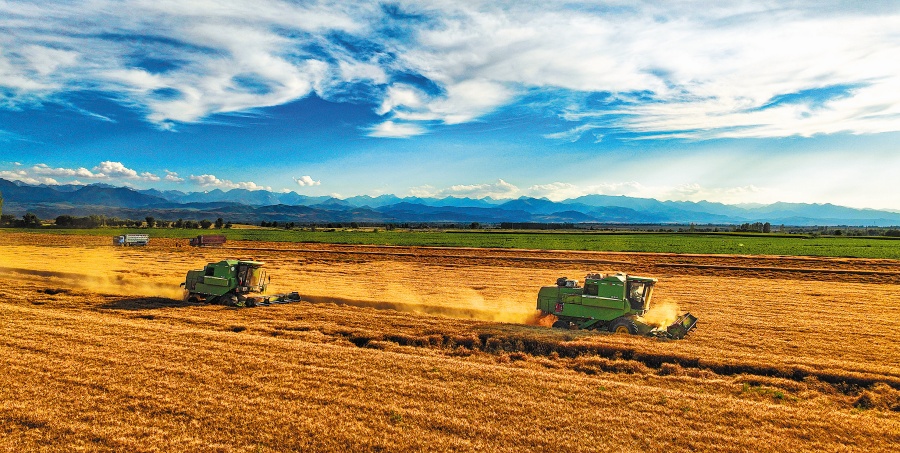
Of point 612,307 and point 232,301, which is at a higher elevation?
point 612,307

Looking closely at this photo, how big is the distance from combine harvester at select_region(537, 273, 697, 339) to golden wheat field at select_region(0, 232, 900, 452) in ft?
3.35

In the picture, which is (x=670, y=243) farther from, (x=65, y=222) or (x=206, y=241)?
(x=65, y=222)

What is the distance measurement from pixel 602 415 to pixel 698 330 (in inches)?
455

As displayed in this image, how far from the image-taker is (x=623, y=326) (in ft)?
64.6

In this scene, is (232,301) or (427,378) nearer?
(427,378)

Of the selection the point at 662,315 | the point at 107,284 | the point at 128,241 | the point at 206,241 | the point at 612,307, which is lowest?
the point at 107,284

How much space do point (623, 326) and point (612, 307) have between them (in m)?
0.89

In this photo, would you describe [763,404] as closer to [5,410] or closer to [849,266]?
[5,410]

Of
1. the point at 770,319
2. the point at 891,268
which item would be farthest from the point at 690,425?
the point at 891,268

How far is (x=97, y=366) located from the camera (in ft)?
47.9

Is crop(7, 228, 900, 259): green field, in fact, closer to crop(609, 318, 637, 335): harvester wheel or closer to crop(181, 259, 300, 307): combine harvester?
crop(609, 318, 637, 335): harvester wheel

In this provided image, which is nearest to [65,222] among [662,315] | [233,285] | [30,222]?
[30,222]

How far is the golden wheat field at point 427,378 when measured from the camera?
10688mm

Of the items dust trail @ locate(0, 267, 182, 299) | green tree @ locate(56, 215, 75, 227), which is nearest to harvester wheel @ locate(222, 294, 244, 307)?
dust trail @ locate(0, 267, 182, 299)
